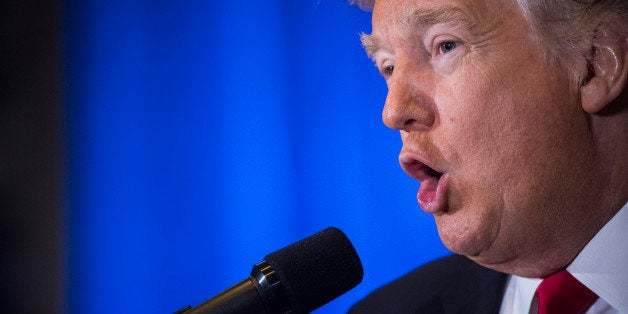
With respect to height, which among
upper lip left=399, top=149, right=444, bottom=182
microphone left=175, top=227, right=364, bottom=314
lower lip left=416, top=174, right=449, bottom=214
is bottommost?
microphone left=175, top=227, right=364, bottom=314

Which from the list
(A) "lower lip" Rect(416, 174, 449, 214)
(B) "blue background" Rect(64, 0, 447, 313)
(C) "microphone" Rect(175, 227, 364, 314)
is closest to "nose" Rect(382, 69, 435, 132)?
(A) "lower lip" Rect(416, 174, 449, 214)

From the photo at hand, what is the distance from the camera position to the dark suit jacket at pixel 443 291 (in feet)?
4.44

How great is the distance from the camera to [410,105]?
3.28 ft

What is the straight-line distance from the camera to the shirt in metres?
1.00

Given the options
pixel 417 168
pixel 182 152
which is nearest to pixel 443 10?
pixel 417 168

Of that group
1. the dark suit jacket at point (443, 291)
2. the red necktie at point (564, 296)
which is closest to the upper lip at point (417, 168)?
the red necktie at point (564, 296)

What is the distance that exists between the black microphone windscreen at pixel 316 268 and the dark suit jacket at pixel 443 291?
0.54 meters

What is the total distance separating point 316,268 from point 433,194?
0.26m

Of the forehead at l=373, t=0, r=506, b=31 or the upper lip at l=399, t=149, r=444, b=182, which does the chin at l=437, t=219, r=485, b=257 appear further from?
the forehead at l=373, t=0, r=506, b=31

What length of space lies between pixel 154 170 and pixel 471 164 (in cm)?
97

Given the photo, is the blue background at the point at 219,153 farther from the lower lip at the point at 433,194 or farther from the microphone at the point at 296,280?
the microphone at the point at 296,280

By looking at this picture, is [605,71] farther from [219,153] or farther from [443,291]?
[219,153]

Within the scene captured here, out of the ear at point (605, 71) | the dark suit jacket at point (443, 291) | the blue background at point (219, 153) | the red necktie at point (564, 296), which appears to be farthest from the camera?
the blue background at point (219, 153)

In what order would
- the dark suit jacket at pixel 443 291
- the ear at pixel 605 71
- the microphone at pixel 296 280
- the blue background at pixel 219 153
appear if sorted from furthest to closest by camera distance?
1. the blue background at pixel 219 153
2. the dark suit jacket at pixel 443 291
3. the ear at pixel 605 71
4. the microphone at pixel 296 280
